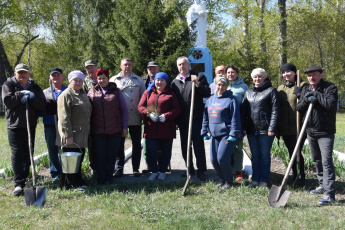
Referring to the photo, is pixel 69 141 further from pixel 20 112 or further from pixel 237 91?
pixel 237 91

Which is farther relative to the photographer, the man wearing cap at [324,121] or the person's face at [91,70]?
the person's face at [91,70]

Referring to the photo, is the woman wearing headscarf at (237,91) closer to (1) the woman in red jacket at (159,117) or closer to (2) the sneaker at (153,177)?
(1) the woman in red jacket at (159,117)

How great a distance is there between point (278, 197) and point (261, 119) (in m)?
1.14

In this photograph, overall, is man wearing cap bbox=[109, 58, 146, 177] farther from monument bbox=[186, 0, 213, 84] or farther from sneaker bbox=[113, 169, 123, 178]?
monument bbox=[186, 0, 213, 84]

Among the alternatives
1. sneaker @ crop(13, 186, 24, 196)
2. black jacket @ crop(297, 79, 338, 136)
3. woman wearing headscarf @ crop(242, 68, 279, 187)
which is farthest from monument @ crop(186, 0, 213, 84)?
sneaker @ crop(13, 186, 24, 196)

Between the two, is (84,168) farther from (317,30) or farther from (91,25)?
(317,30)

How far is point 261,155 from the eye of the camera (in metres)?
5.10

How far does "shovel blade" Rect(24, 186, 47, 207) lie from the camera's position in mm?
4410

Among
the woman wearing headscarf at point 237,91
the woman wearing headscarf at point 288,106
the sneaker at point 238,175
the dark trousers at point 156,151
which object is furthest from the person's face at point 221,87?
the sneaker at point 238,175

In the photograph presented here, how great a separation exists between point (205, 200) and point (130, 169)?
233cm

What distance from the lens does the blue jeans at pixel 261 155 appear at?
16.5ft

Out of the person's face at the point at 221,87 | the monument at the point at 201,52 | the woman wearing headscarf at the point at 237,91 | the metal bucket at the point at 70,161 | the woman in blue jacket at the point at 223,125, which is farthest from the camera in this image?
the monument at the point at 201,52

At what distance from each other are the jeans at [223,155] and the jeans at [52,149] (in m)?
2.51

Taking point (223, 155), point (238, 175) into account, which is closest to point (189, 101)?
point (223, 155)
